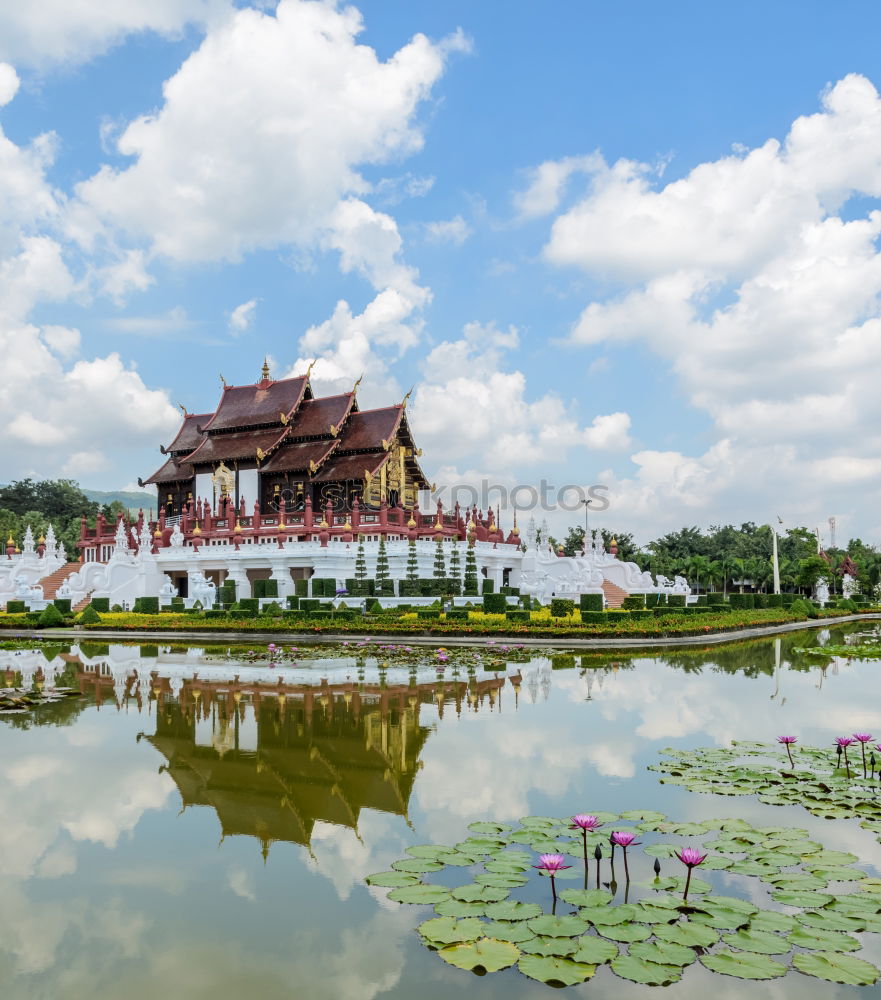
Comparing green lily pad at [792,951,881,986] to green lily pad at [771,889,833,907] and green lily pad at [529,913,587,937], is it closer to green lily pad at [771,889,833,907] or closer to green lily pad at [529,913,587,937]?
green lily pad at [771,889,833,907]

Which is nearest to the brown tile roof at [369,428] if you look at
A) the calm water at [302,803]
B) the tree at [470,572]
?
the tree at [470,572]

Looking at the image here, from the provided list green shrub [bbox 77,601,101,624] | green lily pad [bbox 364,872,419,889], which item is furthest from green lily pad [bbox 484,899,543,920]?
green shrub [bbox 77,601,101,624]

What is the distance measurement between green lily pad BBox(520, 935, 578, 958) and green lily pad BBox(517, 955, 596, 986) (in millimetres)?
35

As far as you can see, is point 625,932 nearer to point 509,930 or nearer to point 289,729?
point 509,930

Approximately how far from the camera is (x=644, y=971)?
4.44m

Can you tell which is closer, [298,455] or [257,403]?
[298,455]

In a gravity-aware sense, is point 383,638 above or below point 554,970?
above

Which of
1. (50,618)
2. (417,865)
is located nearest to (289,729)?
(417,865)

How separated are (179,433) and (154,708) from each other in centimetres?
3935

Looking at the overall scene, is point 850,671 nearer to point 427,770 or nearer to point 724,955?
point 427,770

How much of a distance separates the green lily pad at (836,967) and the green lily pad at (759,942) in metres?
0.09

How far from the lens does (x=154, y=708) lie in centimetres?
1259

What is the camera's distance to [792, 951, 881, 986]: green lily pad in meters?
4.38

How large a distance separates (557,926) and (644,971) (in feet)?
1.96
